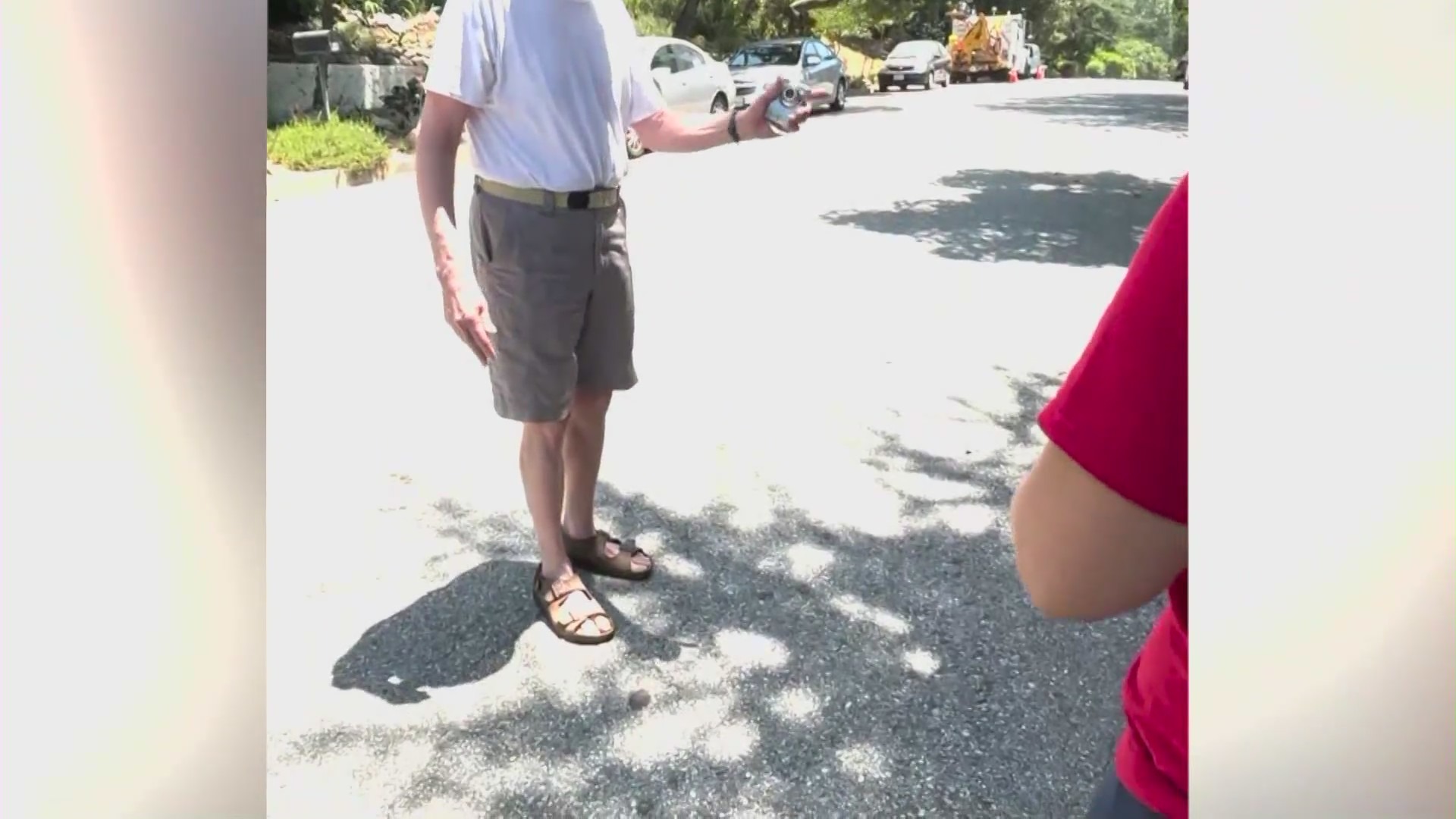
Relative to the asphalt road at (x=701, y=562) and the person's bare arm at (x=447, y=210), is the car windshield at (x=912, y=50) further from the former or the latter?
the person's bare arm at (x=447, y=210)

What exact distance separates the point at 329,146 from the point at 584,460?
1.03 metres

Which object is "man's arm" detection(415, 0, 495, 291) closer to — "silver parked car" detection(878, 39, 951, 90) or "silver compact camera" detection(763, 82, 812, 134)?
"silver compact camera" detection(763, 82, 812, 134)

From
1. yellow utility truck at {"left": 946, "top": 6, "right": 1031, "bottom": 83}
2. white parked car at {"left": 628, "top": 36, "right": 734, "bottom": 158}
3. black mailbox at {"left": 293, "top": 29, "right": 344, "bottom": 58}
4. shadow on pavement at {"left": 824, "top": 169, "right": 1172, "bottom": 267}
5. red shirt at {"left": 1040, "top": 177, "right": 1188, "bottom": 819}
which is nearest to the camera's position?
red shirt at {"left": 1040, "top": 177, "right": 1188, "bottom": 819}

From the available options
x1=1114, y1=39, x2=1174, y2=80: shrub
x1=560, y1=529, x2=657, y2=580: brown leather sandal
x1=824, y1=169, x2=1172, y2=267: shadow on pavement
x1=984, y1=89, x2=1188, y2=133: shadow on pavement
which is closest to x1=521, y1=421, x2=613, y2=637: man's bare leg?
x1=560, y1=529, x2=657, y2=580: brown leather sandal

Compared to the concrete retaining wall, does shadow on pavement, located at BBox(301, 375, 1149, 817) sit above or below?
below

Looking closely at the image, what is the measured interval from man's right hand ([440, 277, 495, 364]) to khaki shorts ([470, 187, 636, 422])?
0.63ft

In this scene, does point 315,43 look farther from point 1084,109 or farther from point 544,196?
point 1084,109

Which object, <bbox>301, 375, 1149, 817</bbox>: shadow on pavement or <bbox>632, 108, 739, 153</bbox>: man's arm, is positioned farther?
<bbox>632, 108, 739, 153</bbox>: man's arm

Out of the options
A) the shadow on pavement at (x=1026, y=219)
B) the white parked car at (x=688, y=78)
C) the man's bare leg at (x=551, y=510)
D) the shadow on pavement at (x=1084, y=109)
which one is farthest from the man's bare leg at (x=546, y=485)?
the shadow on pavement at (x=1026, y=219)

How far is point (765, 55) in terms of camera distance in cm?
285

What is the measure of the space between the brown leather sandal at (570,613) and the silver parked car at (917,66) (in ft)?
4.58

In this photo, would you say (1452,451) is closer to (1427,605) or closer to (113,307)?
(1427,605)

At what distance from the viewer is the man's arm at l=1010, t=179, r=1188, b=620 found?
706 millimetres

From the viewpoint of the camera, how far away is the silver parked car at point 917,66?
9.13 feet
